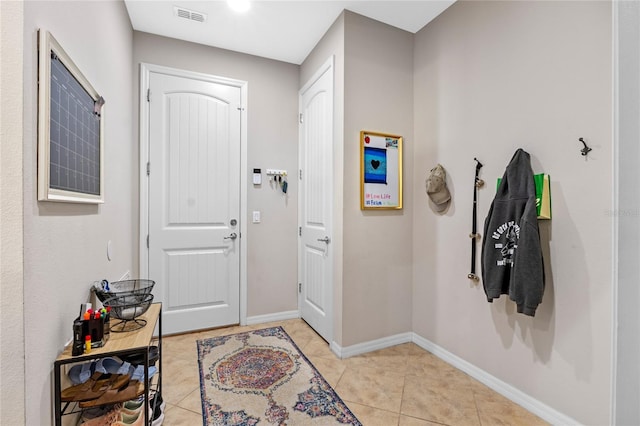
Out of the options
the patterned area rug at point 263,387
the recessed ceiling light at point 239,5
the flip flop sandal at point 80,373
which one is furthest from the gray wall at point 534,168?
the flip flop sandal at point 80,373

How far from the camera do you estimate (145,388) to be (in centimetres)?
127

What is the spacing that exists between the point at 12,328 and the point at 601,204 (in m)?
2.41

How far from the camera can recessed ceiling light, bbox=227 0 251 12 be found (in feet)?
7.62

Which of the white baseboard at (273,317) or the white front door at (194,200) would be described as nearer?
the white front door at (194,200)

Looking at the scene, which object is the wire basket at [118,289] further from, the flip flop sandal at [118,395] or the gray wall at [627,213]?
the gray wall at [627,213]

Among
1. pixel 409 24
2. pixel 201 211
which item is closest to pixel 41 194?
pixel 201 211

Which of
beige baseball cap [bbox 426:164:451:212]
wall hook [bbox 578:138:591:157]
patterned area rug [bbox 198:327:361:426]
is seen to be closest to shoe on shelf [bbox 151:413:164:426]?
patterned area rug [bbox 198:327:361:426]

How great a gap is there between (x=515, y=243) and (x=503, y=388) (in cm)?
96

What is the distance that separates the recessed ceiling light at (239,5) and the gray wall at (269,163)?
0.68 m

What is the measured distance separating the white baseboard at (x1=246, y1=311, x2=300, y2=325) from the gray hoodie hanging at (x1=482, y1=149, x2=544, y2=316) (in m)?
2.03

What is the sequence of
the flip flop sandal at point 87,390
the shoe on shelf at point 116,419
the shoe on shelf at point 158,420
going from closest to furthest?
the flip flop sandal at point 87,390
the shoe on shelf at point 116,419
the shoe on shelf at point 158,420

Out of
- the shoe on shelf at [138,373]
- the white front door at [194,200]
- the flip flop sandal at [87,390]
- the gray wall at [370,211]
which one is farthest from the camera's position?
the white front door at [194,200]

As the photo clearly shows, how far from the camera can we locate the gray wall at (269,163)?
3.10 m

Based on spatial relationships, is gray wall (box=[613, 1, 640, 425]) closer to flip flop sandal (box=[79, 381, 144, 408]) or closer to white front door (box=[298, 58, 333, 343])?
flip flop sandal (box=[79, 381, 144, 408])
